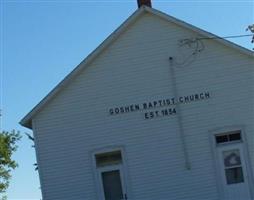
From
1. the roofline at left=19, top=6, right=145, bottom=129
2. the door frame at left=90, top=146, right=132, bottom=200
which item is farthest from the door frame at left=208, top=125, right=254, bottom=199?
the roofline at left=19, top=6, right=145, bottom=129

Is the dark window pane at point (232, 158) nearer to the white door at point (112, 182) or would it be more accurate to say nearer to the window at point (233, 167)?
the window at point (233, 167)

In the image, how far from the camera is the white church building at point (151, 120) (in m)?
22.5

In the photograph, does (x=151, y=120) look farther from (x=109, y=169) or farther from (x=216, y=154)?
(x=216, y=154)

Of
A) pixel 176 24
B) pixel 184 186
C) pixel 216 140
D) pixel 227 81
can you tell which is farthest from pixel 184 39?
pixel 184 186

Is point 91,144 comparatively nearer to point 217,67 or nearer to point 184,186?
point 184,186

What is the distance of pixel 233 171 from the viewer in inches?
888

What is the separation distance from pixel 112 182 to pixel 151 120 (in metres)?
2.58

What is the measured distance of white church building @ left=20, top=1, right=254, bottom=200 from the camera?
22.5 metres

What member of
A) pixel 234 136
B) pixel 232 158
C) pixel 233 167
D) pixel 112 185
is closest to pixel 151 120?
pixel 112 185

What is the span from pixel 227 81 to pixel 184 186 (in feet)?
13.0

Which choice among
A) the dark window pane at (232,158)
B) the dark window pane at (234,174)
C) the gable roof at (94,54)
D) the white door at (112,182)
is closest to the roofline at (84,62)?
the gable roof at (94,54)

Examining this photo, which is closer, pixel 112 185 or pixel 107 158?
pixel 112 185

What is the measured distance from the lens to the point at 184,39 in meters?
23.1

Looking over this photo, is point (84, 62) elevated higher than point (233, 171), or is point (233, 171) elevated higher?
point (84, 62)
